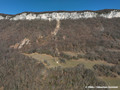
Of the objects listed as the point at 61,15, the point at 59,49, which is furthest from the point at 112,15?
the point at 59,49

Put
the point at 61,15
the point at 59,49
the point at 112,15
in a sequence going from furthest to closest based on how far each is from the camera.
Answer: the point at 61,15, the point at 112,15, the point at 59,49

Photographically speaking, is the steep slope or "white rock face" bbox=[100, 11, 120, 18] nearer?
the steep slope

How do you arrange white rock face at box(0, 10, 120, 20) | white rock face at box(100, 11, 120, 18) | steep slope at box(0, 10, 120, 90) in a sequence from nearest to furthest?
steep slope at box(0, 10, 120, 90) → white rock face at box(100, 11, 120, 18) → white rock face at box(0, 10, 120, 20)

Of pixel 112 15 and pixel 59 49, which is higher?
pixel 112 15

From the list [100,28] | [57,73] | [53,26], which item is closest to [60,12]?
[53,26]

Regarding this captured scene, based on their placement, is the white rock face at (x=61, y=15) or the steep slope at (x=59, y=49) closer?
the steep slope at (x=59, y=49)

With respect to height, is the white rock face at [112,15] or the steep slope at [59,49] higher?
the white rock face at [112,15]

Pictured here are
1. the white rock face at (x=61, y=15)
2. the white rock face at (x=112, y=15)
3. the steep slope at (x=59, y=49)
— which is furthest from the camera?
the white rock face at (x=61, y=15)

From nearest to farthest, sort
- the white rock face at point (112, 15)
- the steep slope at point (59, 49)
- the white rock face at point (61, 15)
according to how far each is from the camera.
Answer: the steep slope at point (59, 49)
the white rock face at point (112, 15)
the white rock face at point (61, 15)

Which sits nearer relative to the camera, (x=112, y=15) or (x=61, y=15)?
(x=112, y=15)

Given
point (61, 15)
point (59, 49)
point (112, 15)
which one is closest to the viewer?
point (59, 49)

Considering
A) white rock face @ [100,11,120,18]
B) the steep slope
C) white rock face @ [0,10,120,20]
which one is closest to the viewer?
the steep slope

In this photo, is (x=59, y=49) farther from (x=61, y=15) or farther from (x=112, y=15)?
(x=112, y=15)

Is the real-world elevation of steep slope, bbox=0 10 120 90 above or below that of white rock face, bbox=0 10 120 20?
below
